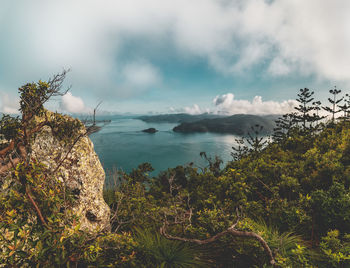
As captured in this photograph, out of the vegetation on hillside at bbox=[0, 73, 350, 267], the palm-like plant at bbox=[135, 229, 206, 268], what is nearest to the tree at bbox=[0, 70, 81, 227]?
the vegetation on hillside at bbox=[0, 73, 350, 267]

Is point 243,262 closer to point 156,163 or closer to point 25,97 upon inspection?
point 25,97

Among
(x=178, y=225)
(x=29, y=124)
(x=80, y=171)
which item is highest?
(x=29, y=124)

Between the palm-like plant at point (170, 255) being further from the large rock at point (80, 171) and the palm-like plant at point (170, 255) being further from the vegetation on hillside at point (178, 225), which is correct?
the large rock at point (80, 171)

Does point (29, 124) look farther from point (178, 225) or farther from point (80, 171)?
point (178, 225)

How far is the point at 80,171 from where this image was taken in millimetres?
4102

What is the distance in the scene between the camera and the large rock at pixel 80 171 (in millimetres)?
3875

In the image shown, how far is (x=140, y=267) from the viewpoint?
2.53 meters

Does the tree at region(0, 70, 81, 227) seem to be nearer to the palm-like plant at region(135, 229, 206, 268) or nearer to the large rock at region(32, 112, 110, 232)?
the large rock at region(32, 112, 110, 232)

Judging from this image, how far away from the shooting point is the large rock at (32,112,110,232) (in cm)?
388

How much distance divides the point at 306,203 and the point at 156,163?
57.4m

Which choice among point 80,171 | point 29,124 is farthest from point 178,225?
point 29,124

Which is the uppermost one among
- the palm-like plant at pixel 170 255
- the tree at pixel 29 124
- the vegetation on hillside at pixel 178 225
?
the tree at pixel 29 124

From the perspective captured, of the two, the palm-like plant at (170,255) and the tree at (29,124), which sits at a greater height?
the tree at (29,124)

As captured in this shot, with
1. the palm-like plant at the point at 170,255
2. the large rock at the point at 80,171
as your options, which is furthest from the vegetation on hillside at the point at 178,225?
the large rock at the point at 80,171
